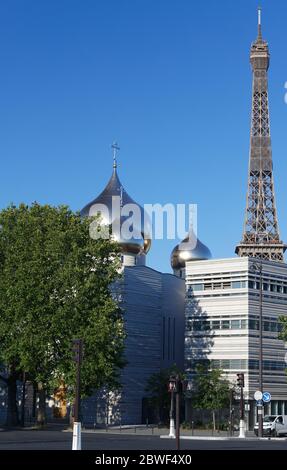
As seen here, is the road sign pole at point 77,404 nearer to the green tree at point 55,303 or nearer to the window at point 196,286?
the green tree at point 55,303

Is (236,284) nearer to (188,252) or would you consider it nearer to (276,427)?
(188,252)

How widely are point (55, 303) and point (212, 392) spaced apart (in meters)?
22.7

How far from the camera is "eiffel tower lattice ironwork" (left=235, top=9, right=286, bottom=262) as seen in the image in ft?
417

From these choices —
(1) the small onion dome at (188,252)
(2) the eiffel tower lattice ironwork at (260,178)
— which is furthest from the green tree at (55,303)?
(2) the eiffel tower lattice ironwork at (260,178)

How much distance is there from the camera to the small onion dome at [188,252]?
325ft

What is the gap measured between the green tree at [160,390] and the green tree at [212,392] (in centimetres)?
245

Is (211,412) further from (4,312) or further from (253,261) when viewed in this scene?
(4,312)

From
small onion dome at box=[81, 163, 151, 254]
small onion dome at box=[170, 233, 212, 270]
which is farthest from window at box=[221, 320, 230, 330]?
small onion dome at box=[170, 233, 212, 270]

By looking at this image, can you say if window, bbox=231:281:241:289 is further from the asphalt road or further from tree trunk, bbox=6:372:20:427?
the asphalt road

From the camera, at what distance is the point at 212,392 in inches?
2901

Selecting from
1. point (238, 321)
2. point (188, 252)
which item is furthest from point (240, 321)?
point (188, 252)

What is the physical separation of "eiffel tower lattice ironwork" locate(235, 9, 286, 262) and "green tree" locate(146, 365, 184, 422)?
50.6m
